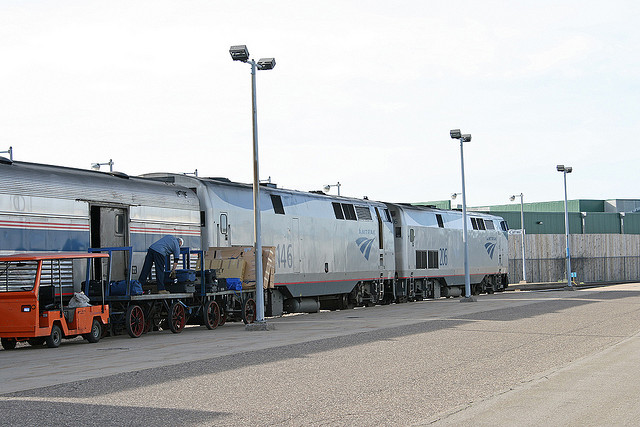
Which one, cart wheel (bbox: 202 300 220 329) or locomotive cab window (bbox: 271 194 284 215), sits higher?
locomotive cab window (bbox: 271 194 284 215)

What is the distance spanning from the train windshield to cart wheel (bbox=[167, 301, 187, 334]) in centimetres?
454

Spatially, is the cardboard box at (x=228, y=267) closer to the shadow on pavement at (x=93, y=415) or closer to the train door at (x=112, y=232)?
the train door at (x=112, y=232)

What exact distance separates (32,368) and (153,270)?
8.60 metres

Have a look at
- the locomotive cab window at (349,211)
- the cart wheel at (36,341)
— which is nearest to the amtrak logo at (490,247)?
the locomotive cab window at (349,211)

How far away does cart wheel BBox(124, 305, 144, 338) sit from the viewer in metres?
20.7

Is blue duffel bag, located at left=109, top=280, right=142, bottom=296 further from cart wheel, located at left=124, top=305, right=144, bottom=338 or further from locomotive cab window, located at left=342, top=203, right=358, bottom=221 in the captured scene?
locomotive cab window, located at left=342, top=203, right=358, bottom=221

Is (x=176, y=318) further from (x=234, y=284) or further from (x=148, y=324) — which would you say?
(x=234, y=284)

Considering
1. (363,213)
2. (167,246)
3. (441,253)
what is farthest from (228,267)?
(441,253)

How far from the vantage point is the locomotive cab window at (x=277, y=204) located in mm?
28720

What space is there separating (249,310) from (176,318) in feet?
11.8

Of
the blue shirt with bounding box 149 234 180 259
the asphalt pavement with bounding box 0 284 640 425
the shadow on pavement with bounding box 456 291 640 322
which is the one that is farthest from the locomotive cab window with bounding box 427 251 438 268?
the blue shirt with bounding box 149 234 180 259

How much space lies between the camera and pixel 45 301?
755 inches

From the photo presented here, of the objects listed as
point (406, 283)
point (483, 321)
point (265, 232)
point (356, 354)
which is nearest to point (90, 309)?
point (356, 354)

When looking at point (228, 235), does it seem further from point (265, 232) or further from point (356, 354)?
point (356, 354)
